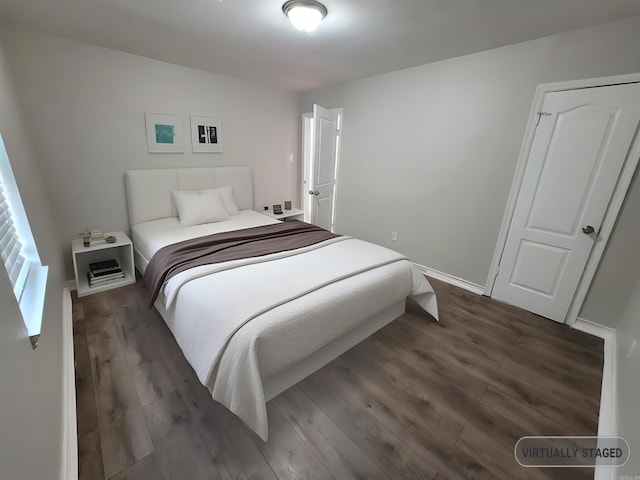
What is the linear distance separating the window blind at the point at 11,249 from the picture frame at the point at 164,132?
178 centimetres

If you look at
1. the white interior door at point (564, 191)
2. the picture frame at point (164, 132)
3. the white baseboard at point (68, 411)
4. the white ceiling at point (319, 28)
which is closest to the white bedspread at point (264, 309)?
the white baseboard at point (68, 411)

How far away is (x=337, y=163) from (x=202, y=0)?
8.23ft

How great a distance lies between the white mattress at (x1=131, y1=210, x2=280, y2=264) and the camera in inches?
99.3

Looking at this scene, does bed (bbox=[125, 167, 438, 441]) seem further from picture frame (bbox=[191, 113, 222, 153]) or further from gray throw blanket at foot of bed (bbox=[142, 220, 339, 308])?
picture frame (bbox=[191, 113, 222, 153])

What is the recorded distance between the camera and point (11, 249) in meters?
1.44

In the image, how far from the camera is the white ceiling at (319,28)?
5.93 feet

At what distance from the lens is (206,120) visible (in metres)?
3.44

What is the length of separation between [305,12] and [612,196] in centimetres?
266

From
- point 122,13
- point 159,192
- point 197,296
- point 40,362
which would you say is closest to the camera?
point 40,362

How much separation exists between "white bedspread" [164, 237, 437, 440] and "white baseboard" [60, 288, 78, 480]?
22.1 inches

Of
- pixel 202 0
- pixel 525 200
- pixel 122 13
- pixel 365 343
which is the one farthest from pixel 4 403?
pixel 525 200

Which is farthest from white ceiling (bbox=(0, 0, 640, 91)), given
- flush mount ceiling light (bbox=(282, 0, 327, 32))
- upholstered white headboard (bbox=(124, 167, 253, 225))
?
upholstered white headboard (bbox=(124, 167, 253, 225))

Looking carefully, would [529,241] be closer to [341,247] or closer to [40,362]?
[341,247]

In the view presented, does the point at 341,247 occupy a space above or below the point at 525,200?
below
